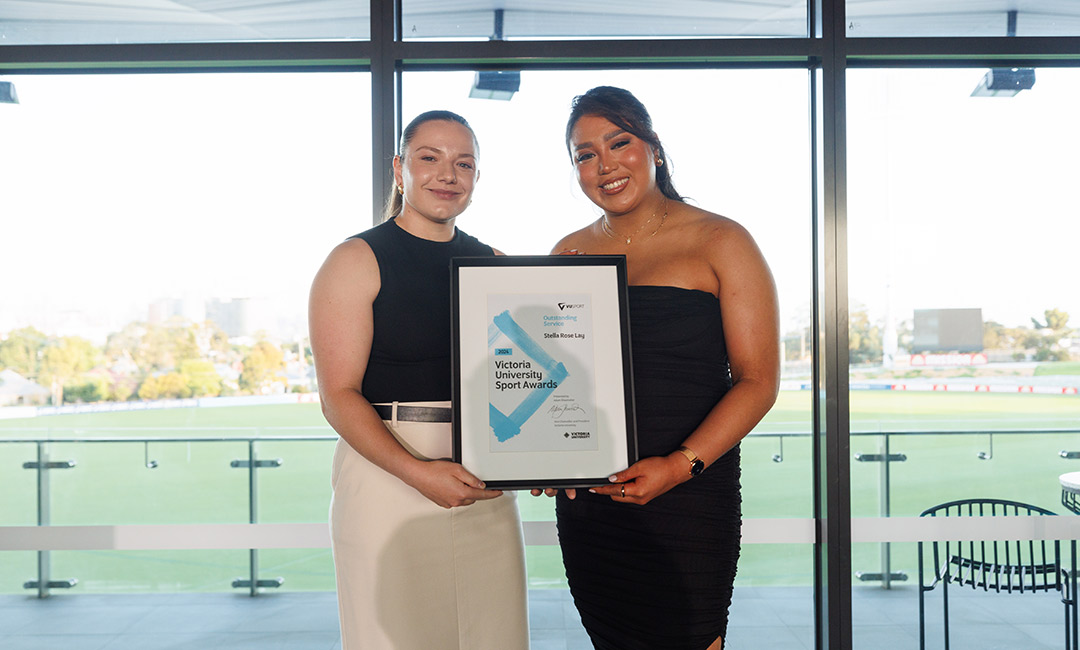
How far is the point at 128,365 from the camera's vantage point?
2602mm

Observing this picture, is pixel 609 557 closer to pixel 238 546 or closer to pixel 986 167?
pixel 238 546

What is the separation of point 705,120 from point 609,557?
1.66 m

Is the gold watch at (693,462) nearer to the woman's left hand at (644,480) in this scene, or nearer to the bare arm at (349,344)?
the woman's left hand at (644,480)

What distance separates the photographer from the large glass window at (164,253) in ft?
8.51

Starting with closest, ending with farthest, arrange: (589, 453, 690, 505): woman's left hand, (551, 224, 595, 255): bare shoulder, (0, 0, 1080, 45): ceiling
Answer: (589, 453, 690, 505): woman's left hand, (551, 224, 595, 255): bare shoulder, (0, 0, 1080, 45): ceiling

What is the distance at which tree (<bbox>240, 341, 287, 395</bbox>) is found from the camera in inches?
103

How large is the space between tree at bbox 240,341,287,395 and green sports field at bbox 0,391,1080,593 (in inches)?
4.2

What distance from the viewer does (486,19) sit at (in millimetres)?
2594

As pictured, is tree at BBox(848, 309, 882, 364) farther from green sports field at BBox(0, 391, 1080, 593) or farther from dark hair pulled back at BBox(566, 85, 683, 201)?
dark hair pulled back at BBox(566, 85, 683, 201)

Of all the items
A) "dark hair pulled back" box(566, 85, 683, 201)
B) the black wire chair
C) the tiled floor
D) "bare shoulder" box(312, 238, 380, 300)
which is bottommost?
the tiled floor

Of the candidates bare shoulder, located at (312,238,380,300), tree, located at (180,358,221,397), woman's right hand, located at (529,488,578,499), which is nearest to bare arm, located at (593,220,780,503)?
woman's right hand, located at (529,488,578,499)

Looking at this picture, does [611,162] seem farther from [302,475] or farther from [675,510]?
[302,475]
